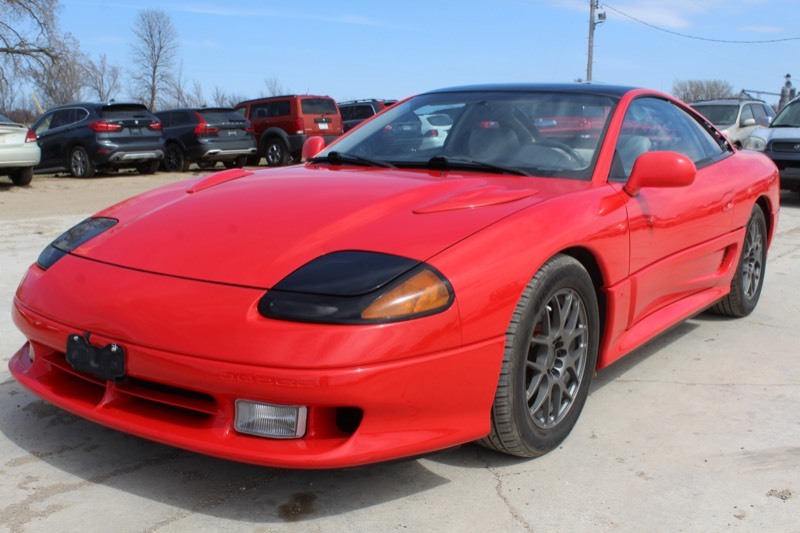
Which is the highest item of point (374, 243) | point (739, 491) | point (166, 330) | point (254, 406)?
point (374, 243)

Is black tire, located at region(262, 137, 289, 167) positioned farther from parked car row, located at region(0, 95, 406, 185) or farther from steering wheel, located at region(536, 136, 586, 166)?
steering wheel, located at region(536, 136, 586, 166)

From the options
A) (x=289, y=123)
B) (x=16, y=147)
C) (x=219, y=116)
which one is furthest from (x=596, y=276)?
(x=289, y=123)

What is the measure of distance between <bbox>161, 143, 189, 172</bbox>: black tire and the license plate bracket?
15280 millimetres

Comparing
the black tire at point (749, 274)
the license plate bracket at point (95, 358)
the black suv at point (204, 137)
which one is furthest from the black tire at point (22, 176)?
the license plate bracket at point (95, 358)

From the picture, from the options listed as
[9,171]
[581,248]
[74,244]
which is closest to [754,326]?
[581,248]

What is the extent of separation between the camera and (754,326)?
15.5ft

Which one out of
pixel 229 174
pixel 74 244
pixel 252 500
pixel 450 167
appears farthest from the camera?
pixel 229 174

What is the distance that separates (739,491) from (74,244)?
2.47 m

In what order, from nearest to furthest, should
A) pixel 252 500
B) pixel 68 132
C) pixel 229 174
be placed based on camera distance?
pixel 252 500
pixel 229 174
pixel 68 132

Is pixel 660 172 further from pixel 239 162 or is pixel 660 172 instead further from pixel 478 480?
pixel 239 162

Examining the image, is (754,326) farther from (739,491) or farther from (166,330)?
(166,330)

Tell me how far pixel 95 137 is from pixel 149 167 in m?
2.25

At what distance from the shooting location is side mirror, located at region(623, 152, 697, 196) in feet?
10.6

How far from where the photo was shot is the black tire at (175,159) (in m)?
17.2
